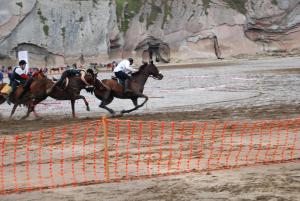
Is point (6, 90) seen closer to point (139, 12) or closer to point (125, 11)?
point (125, 11)

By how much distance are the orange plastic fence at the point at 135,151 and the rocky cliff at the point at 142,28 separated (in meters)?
70.9

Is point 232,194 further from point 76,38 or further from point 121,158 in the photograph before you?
point 76,38

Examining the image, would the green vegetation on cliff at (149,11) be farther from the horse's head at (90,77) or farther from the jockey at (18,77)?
the horse's head at (90,77)

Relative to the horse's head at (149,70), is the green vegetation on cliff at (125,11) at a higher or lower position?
higher

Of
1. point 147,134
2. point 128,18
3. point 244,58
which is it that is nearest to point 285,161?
point 147,134

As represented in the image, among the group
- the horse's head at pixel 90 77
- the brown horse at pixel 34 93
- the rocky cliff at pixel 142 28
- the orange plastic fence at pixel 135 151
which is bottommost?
the orange plastic fence at pixel 135 151

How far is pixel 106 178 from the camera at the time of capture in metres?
9.48

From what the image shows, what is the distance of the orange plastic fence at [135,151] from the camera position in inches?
388

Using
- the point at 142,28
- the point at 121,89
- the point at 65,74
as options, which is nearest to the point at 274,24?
the point at 142,28

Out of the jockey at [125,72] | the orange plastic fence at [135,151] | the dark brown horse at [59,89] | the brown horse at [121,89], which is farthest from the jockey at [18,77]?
the orange plastic fence at [135,151]

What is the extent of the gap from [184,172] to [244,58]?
255ft

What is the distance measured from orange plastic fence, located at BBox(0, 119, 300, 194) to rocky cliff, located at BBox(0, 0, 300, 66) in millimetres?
70899

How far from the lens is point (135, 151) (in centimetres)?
1178

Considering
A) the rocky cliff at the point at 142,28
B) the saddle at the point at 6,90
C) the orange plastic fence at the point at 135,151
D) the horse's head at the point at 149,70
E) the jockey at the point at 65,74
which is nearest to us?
the orange plastic fence at the point at 135,151
